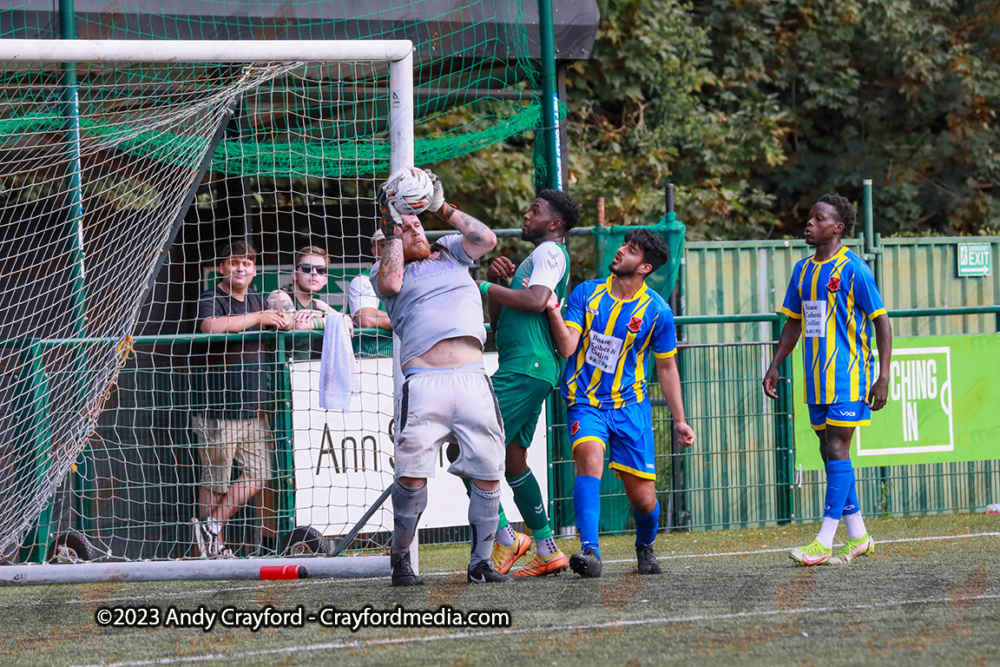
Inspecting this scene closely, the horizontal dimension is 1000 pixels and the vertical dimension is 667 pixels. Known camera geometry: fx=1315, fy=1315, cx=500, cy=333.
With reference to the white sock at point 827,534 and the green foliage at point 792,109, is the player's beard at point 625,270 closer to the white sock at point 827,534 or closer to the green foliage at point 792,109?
the white sock at point 827,534

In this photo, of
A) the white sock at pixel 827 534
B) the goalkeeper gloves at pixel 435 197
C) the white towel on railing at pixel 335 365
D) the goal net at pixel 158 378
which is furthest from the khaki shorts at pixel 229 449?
the white sock at pixel 827 534

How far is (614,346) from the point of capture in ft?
22.0

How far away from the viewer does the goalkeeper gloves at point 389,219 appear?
6148mm

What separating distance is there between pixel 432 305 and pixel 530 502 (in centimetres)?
129

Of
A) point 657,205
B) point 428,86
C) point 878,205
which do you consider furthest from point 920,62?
point 428,86

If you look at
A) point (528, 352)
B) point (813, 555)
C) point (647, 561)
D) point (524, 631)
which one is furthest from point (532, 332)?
point (524, 631)

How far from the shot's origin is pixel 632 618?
523 centimetres

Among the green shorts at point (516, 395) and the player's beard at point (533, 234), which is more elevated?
the player's beard at point (533, 234)

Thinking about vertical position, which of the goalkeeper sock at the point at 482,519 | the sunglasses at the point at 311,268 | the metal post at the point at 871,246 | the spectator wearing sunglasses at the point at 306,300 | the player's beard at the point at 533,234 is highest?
the metal post at the point at 871,246

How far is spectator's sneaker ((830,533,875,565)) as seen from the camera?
6.95 metres

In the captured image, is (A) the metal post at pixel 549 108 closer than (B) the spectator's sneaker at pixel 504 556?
No

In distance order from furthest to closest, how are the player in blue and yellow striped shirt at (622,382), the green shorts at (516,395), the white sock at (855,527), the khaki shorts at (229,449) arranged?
the khaki shorts at (229,449) → the white sock at (855,527) → the green shorts at (516,395) → the player in blue and yellow striped shirt at (622,382)

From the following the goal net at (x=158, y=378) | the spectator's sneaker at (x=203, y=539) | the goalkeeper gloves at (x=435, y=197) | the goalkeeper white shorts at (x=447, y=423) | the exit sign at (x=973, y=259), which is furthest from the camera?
the exit sign at (x=973, y=259)

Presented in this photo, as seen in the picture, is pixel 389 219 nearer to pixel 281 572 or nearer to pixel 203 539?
pixel 281 572
